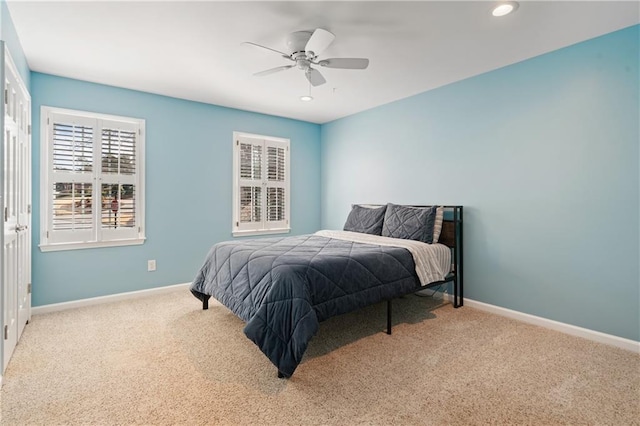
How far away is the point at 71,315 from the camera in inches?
127

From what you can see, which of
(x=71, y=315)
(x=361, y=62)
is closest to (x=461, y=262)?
(x=361, y=62)

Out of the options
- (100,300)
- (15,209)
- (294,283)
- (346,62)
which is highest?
(346,62)

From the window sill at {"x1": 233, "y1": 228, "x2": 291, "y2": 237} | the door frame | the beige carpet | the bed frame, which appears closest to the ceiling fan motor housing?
the door frame

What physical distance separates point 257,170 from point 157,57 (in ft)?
6.90

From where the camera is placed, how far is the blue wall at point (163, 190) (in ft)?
11.1

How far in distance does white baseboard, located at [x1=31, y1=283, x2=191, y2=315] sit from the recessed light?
13.8 ft

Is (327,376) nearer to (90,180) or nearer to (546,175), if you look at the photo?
(546,175)

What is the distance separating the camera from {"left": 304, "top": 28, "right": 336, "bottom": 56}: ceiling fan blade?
2.27 m

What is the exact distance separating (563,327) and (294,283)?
2.43m

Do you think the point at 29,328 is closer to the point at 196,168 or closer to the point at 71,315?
the point at 71,315

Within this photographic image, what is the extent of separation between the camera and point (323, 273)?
2.41 metres

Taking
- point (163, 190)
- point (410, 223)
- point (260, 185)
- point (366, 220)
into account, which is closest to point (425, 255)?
point (410, 223)

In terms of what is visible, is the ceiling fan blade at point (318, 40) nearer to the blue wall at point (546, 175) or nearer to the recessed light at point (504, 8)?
the recessed light at point (504, 8)

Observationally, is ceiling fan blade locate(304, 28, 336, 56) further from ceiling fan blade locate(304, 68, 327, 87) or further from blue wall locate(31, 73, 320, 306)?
blue wall locate(31, 73, 320, 306)
